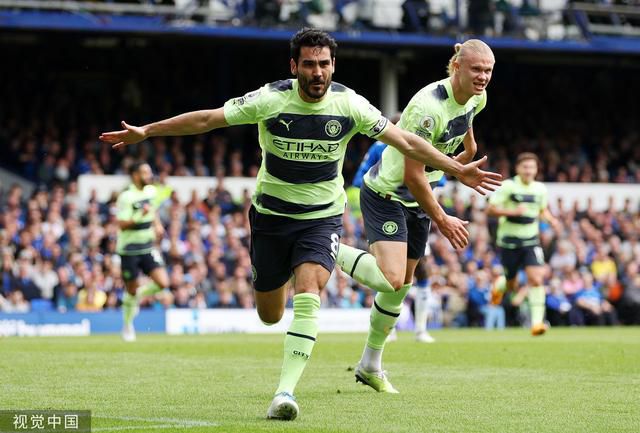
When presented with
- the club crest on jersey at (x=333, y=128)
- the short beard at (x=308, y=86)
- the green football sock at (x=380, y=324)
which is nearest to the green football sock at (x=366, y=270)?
the green football sock at (x=380, y=324)

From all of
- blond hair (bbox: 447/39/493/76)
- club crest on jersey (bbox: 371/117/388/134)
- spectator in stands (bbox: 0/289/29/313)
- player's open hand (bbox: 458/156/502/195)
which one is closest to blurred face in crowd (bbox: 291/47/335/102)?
club crest on jersey (bbox: 371/117/388/134)

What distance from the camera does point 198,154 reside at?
99.9 ft

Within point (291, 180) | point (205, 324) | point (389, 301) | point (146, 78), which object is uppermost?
point (291, 180)

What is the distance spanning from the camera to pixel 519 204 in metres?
20.0

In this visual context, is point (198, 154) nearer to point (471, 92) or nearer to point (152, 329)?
point (152, 329)

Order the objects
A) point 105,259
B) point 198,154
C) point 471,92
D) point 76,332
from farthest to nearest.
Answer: point 198,154, point 105,259, point 76,332, point 471,92

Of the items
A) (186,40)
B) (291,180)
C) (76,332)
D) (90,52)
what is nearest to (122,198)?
(76,332)

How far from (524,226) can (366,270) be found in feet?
33.8

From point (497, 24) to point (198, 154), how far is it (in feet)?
29.0

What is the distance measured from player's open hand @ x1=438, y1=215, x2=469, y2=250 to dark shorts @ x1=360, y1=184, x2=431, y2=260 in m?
1.35

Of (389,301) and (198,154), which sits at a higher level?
(389,301)

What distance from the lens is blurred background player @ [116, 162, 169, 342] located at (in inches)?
766

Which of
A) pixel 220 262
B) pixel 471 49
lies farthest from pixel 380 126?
pixel 220 262

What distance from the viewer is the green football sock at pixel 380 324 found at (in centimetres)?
1024
